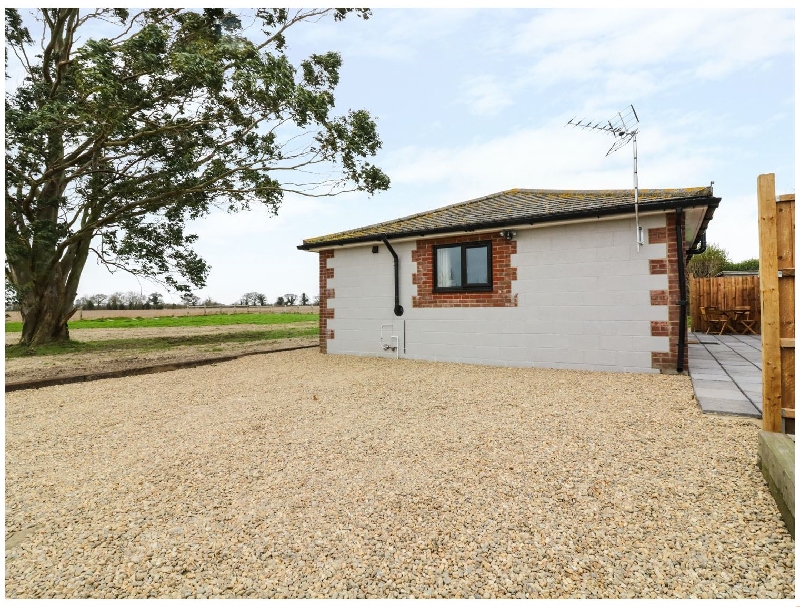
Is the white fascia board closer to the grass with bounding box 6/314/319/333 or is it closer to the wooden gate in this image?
the wooden gate

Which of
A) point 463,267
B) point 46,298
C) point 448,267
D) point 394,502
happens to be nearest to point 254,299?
point 46,298

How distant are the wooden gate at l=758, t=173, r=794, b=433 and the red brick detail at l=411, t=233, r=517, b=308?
15.4 ft

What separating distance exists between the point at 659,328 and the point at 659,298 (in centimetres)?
50

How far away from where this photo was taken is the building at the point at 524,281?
22.2 ft

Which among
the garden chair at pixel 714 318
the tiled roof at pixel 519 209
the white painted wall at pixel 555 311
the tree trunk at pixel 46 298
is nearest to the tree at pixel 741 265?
the garden chair at pixel 714 318

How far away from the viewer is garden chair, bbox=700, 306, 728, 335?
13.7m

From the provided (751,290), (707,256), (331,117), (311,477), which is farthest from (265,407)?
(707,256)

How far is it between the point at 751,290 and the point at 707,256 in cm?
941

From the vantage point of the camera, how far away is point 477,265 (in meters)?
8.52

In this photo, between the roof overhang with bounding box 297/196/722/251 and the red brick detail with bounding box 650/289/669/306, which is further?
the red brick detail with bounding box 650/289/669/306

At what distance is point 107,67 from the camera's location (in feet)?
27.9

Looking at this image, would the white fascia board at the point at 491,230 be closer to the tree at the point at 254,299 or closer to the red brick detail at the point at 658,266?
the red brick detail at the point at 658,266

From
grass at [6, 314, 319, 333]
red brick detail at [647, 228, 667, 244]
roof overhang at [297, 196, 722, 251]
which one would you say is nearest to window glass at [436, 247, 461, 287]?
roof overhang at [297, 196, 722, 251]

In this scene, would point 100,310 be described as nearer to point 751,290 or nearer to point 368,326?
point 368,326
